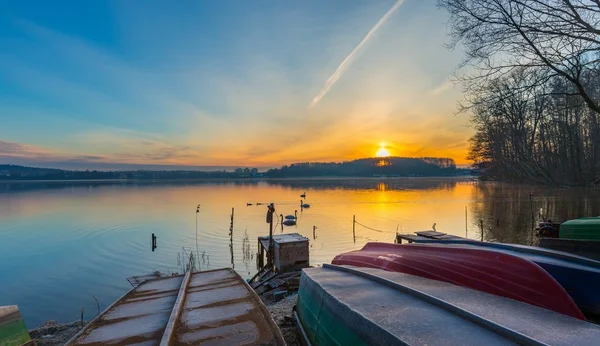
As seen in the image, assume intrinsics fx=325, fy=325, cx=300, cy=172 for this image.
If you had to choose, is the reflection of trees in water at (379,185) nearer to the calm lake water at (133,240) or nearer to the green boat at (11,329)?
the calm lake water at (133,240)

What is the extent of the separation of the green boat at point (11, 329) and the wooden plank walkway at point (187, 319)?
2.28 metres

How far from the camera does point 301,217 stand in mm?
37219

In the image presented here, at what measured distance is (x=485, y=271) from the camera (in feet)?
12.9

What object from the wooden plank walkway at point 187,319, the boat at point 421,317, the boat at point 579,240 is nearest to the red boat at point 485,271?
the boat at point 421,317

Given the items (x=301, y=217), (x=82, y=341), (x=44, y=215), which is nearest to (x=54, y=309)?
(x=82, y=341)

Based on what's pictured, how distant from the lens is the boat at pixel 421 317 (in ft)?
8.16

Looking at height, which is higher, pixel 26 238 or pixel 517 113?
pixel 517 113

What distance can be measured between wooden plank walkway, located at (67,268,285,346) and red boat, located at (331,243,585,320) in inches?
84.9

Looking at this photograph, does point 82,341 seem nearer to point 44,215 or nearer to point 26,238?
point 26,238

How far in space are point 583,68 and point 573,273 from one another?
730 centimetres

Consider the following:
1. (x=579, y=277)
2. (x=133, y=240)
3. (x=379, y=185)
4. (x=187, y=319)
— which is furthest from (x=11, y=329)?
(x=379, y=185)

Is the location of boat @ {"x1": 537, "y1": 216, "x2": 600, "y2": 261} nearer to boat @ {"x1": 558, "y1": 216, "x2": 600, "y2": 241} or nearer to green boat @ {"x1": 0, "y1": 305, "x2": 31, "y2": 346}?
boat @ {"x1": 558, "y1": 216, "x2": 600, "y2": 241}

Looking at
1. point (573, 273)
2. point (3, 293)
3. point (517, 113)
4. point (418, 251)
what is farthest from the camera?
point (517, 113)

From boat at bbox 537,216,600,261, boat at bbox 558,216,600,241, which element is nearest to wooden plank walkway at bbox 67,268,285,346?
boat at bbox 537,216,600,261
